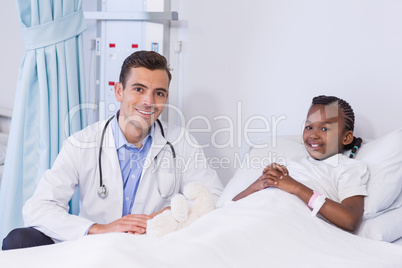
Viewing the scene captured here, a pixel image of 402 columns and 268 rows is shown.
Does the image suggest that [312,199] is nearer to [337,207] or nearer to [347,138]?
[337,207]

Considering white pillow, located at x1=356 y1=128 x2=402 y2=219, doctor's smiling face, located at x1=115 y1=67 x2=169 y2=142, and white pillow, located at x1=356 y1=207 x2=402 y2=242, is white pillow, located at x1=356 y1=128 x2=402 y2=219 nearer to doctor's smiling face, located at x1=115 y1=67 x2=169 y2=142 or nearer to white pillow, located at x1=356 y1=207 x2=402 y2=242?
white pillow, located at x1=356 y1=207 x2=402 y2=242

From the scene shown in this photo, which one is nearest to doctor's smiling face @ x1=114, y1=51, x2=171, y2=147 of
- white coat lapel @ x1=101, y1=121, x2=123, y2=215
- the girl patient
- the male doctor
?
the male doctor

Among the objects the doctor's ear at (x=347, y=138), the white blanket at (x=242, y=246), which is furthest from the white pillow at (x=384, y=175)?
the white blanket at (x=242, y=246)

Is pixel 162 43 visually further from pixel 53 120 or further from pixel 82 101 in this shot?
pixel 53 120

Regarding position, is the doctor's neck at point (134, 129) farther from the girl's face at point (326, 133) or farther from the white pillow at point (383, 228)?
the white pillow at point (383, 228)

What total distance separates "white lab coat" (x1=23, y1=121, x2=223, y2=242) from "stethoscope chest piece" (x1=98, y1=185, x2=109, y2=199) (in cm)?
2

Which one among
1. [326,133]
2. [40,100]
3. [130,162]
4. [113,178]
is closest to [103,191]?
[113,178]

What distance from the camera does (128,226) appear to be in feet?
5.29

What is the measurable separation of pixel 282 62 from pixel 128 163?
3.16 feet

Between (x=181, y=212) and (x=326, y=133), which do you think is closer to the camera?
(x=181, y=212)

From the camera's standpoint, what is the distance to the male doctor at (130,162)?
6.10ft

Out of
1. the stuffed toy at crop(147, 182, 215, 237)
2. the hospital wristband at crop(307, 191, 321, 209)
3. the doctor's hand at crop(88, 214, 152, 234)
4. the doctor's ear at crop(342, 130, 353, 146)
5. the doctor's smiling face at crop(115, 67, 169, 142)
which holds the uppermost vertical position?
→ the doctor's smiling face at crop(115, 67, 169, 142)

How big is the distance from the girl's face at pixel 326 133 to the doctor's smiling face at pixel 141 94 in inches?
24.8

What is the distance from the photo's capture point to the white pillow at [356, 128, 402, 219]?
1.64 meters
